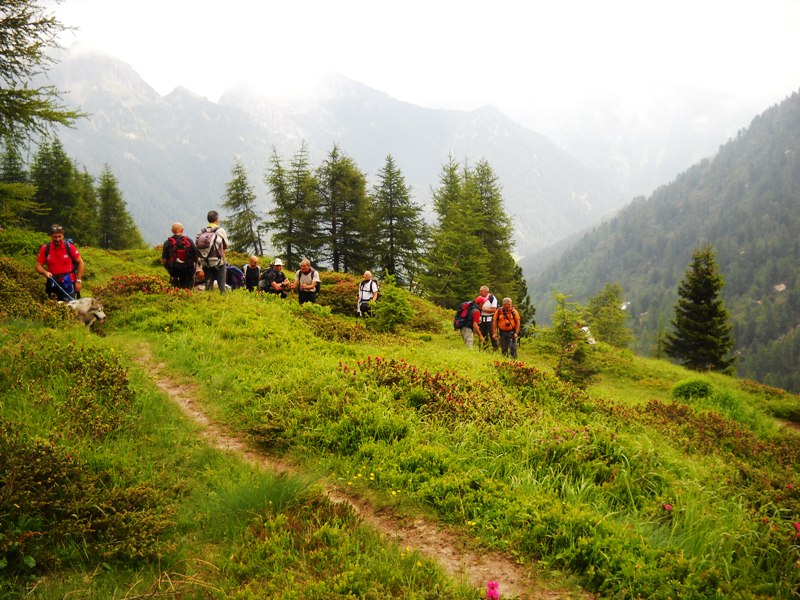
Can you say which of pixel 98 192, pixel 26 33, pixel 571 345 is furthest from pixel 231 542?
pixel 98 192

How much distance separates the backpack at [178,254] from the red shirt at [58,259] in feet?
7.52

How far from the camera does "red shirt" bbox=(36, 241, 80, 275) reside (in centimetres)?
1085

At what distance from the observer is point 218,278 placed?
13.0 m

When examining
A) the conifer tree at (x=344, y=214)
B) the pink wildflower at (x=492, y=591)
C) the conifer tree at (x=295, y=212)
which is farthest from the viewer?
the conifer tree at (x=295, y=212)

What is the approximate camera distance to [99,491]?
4098mm

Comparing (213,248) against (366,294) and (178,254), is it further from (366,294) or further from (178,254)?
(366,294)

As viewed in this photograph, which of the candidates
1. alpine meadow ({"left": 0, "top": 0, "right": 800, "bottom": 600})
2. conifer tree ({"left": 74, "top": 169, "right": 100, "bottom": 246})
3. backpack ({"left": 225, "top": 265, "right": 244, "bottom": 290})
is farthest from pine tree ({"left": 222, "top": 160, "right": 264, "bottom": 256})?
alpine meadow ({"left": 0, "top": 0, "right": 800, "bottom": 600})

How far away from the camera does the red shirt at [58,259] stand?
10.9 metres

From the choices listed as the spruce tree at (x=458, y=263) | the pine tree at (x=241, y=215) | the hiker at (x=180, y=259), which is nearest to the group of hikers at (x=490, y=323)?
the hiker at (x=180, y=259)

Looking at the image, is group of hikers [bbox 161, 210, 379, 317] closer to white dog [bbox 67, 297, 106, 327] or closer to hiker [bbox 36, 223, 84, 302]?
hiker [bbox 36, 223, 84, 302]

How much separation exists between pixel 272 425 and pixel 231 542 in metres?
2.15

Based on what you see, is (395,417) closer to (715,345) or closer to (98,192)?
(715,345)

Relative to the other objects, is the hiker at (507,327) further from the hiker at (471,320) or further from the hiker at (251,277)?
the hiker at (251,277)

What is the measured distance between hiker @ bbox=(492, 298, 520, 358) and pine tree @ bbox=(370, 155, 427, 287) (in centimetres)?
2094
